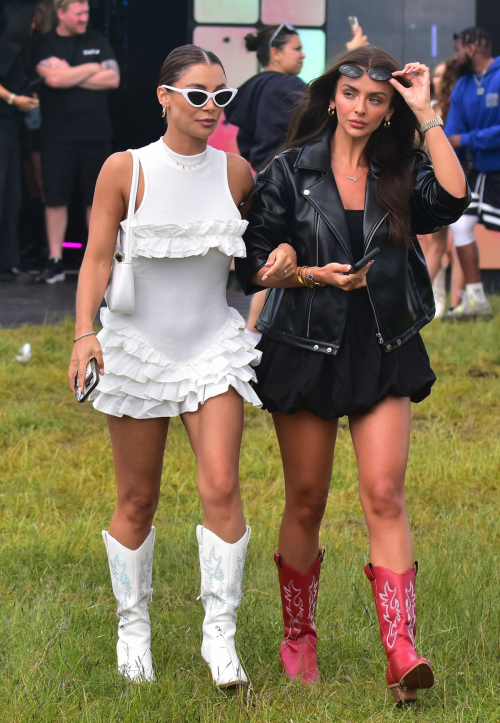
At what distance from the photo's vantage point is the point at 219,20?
1135 centimetres

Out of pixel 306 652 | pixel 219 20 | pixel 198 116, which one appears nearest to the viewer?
pixel 198 116

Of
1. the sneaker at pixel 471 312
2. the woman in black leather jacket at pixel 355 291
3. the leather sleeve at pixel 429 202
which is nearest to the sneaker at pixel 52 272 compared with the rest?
the sneaker at pixel 471 312

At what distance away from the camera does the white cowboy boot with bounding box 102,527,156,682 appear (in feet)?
11.8

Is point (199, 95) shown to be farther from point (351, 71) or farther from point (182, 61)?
point (351, 71)

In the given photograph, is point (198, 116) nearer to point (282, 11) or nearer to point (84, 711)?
point (84, 711)

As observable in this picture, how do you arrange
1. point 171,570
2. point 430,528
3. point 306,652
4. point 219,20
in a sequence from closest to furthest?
point 306,652, point 171,570, point 430,528, point 219,20

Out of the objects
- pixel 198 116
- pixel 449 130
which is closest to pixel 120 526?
pixel 198 116

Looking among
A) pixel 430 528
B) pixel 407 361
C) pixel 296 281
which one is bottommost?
pixel 430 528

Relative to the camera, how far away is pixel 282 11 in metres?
11.5

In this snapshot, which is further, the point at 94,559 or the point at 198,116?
the point at 94,559

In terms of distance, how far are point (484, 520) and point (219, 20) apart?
24.6 feet

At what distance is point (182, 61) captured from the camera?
353 centimetres

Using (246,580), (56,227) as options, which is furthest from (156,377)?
(56,227)

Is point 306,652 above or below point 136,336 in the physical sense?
below
